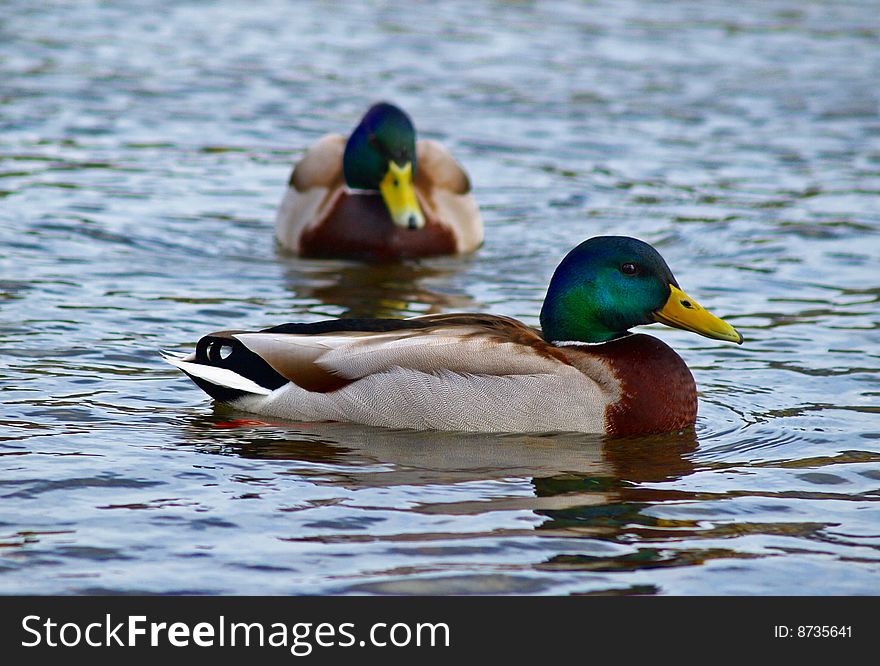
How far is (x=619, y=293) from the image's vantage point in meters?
7.77

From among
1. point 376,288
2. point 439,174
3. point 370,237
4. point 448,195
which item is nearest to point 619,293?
point 376,288

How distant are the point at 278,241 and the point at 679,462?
5390mm

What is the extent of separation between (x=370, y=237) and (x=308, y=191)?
2.60 ft

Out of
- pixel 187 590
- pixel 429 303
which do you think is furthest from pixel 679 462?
pixel 429 303

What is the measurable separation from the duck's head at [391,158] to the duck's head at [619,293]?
3898 mm

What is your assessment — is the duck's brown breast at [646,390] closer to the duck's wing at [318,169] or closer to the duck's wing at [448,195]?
the duck's wing at [448,195]

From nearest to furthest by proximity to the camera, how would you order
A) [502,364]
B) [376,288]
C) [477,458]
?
[477,458], [502,364], [376,288]

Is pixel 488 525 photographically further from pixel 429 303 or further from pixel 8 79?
pixel 8 79

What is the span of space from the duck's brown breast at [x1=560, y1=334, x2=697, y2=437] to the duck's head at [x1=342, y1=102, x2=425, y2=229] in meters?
4.08

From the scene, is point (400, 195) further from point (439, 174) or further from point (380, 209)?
point (439, 174)

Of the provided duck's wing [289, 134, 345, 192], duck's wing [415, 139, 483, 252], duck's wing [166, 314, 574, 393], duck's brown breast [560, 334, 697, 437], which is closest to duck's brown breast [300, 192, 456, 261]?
duck's wing [415, 139, 483, 252]

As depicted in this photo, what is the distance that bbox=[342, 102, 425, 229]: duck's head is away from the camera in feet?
38.2

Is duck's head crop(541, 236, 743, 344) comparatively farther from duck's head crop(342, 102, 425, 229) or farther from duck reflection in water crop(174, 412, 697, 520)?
duck's head crop(342, 102, 425, 229)
